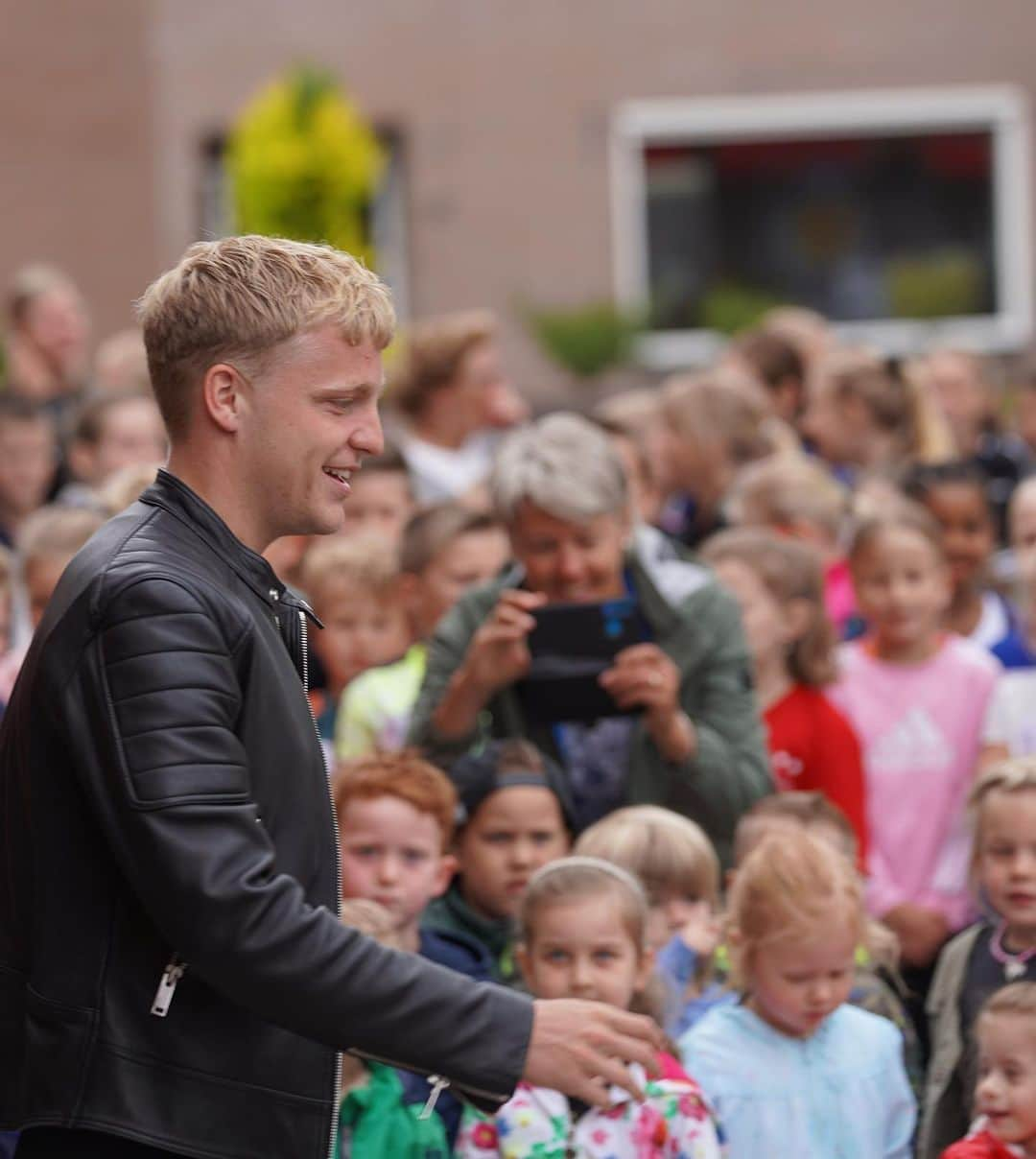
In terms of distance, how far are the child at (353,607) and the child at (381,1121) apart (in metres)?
1.99

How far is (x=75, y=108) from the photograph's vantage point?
17406 millimetres

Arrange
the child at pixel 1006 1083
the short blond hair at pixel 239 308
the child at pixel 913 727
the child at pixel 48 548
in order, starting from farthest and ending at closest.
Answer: the child at pixel 913 727, the child at pixel 48 548, the child at pixel 1006 1083, the short blond hair at pixel 239 308

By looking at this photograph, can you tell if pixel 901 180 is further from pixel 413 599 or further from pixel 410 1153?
pixel 410 1153

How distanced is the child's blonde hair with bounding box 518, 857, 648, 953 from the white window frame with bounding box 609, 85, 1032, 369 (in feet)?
47.2

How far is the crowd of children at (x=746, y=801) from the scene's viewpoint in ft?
13.4

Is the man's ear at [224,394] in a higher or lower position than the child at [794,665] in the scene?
Answer: higher

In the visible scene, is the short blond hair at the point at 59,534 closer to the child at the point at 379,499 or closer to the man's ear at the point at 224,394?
the child at the point at 379,499

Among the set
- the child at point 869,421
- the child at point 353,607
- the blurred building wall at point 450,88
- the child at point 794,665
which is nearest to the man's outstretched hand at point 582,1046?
the child at point 794,665

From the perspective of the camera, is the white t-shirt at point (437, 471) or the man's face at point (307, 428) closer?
the man's face at point (307, 428)

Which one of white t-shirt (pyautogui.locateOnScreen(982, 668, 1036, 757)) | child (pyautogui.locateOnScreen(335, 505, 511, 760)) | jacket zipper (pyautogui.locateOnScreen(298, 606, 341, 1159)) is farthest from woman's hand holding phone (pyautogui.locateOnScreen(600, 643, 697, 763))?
jacket zipper (pyautogui.locateOnScreen(298, 606, 341, 1159))

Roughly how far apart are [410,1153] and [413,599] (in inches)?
95.4

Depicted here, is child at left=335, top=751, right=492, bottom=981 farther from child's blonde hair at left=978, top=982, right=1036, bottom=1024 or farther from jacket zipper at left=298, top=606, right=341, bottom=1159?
jacket zipper at left=298, top=606, right=341, bottom=1159

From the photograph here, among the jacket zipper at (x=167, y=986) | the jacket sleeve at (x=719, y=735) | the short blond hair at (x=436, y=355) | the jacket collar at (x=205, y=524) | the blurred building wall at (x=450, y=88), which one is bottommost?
the jacket sleeve at (x=719, y=735)

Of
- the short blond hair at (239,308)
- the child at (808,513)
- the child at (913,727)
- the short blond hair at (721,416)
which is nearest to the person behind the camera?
the short blond hair at (239,308)
